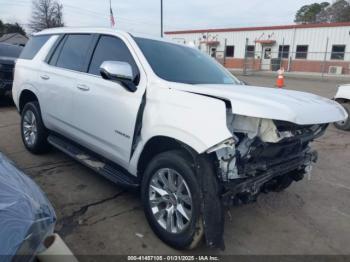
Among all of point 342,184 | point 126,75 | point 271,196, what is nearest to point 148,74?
point 126,75

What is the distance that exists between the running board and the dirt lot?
1.33ft

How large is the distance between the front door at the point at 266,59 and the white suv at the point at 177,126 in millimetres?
28651

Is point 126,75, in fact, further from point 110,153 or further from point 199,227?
point 199,227

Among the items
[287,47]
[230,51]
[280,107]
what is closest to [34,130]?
[280,107]

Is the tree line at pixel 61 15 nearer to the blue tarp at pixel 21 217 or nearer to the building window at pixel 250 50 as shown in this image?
the building window at pixel 250 50

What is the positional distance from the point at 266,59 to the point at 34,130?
1167 inches

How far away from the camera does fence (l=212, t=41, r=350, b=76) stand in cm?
2722

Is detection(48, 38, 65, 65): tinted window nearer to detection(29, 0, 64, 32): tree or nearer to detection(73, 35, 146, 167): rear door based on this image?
detection(73, 35, 146, 167): rear door

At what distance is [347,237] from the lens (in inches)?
133

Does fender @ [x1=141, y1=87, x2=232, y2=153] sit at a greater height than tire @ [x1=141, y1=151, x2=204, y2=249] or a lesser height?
greater

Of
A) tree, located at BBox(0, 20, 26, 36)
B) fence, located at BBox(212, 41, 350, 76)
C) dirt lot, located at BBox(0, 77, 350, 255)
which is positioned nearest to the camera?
dirt lot, located at BBox(0, 77, 350, 255)

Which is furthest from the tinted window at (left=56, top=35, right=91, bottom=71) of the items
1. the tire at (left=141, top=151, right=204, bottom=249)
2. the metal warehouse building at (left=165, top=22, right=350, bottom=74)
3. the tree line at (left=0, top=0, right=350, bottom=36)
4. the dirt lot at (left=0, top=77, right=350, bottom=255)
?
the tree line at (left=0, top=0, right=350, bottom=36)

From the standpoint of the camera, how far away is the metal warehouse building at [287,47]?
27.6 m

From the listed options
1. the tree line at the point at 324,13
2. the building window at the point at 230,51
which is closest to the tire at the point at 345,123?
the building window at the point at 230,51
